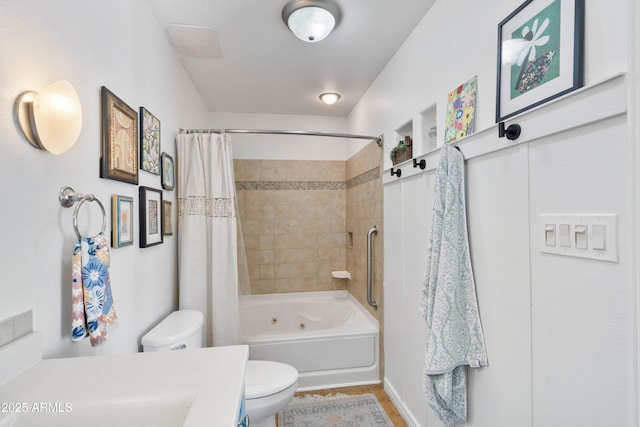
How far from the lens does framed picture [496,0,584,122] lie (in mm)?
891

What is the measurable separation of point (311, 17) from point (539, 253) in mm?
1556

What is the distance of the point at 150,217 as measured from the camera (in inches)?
65.0

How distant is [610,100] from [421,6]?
126 centimetres

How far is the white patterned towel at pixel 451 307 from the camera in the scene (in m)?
1.31

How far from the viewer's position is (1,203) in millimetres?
745

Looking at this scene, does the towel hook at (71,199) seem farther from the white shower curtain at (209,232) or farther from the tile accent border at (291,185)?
the tile accent border at (291,185)

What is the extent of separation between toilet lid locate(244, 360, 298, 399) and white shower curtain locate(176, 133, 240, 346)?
382 mm

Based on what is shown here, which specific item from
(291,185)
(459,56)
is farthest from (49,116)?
(291,185)

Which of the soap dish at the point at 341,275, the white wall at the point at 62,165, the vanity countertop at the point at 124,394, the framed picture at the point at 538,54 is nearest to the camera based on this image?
the vanity countertop at the point at 124,394

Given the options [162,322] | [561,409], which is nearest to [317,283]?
[162,322]

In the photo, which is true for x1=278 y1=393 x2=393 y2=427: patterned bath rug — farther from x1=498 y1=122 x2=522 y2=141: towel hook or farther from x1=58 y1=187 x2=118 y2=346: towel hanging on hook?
x1=498 y1=122 x2=522 y2=141: towel hook

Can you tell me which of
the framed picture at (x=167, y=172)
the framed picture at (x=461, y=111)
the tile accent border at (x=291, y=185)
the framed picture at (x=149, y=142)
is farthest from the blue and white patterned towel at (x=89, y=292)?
the tile accent border at (x=291, y=185)

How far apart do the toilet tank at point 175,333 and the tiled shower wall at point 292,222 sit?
1.61m

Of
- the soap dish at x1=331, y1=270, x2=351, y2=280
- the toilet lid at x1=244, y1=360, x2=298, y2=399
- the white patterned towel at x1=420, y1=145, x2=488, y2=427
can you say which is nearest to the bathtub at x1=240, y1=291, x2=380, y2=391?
the toilet lid at x1=244, y1=360, x2=298, y2=399
